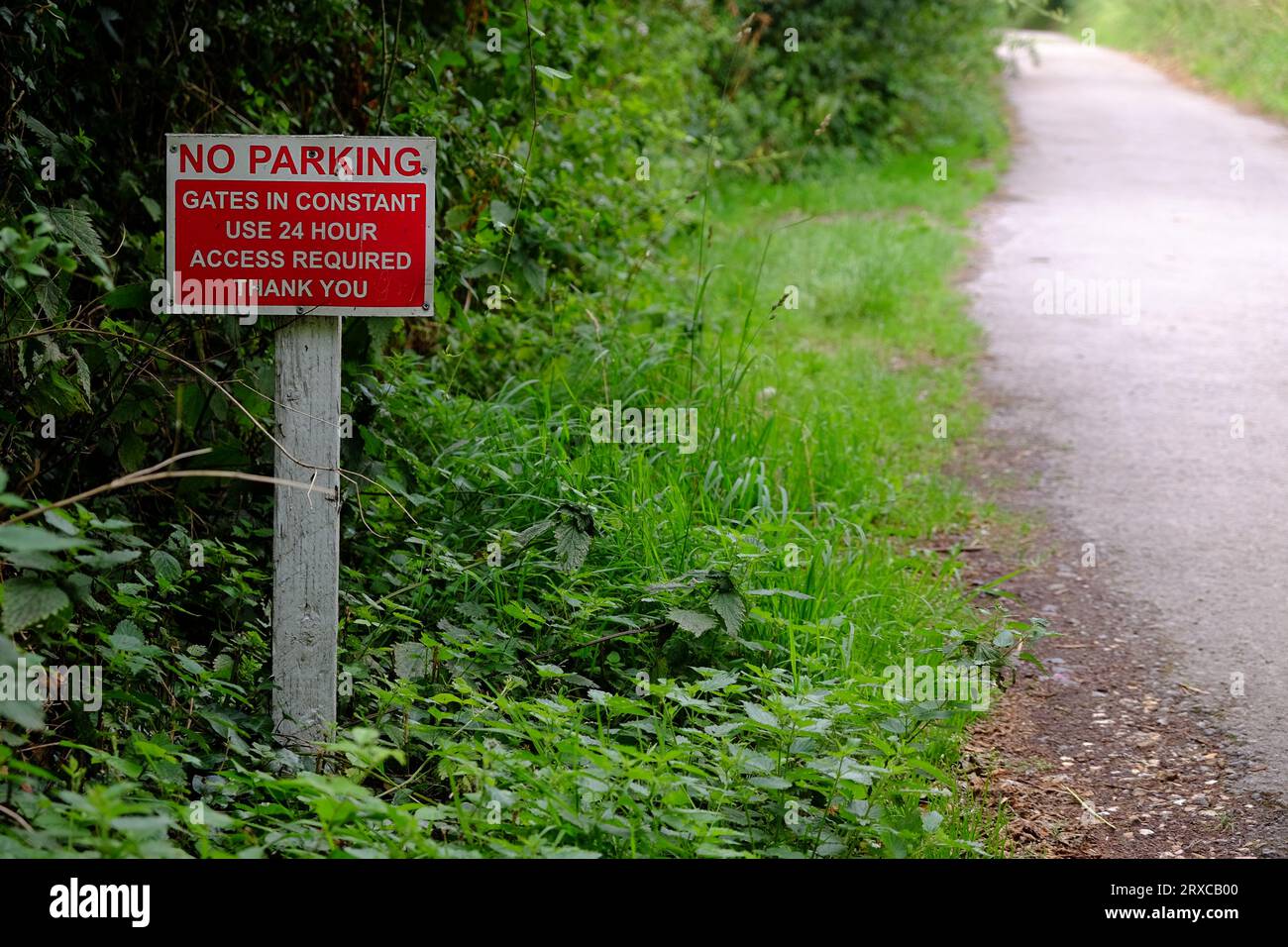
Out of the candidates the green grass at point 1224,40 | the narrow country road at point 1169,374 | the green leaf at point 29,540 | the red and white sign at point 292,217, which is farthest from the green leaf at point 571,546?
the green grass at point 1224,40

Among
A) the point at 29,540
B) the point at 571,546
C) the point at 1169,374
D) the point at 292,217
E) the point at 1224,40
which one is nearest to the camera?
the point at 29,540

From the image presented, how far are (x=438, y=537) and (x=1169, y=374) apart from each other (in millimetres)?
5039

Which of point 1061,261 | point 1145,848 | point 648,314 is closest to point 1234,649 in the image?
point 1145,848

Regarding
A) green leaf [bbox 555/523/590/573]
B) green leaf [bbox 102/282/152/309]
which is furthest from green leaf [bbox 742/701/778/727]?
green leaf [bbox 102/282/152/309]

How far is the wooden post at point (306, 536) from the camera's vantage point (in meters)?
3.53

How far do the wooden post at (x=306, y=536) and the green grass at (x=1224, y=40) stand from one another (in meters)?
17.6

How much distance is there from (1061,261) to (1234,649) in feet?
20.3

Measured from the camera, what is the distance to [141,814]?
10.2ft

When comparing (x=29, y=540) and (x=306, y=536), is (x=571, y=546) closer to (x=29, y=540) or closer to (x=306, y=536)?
(x=306, y=536)

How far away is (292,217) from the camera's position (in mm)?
3416

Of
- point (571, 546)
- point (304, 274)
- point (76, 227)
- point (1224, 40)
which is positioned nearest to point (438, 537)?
point (571, 546)

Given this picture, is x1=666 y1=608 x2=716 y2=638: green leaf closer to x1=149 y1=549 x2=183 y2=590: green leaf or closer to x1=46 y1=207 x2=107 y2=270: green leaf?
x1=149 y1=549 x2=183 y2=590: green leaf

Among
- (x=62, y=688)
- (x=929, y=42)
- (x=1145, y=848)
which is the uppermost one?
(x=929, y=42)
